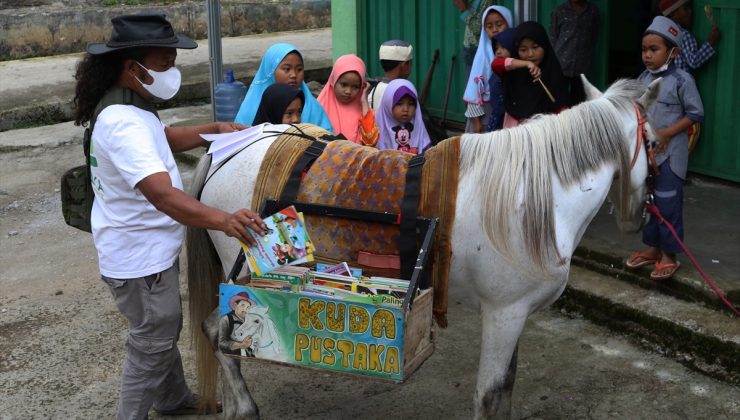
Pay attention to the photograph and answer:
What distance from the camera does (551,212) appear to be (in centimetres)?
318

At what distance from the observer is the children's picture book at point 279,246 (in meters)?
2.91

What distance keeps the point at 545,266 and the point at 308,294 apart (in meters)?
0.88

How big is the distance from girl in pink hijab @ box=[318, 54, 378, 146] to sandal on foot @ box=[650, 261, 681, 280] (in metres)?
1.72

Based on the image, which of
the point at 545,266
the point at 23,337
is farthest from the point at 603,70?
the point at 23,337

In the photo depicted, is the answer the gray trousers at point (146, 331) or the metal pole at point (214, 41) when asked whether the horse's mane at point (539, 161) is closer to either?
the gray trousers at point (146, 331)

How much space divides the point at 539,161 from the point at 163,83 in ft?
4.49

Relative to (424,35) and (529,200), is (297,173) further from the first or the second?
(424,35)

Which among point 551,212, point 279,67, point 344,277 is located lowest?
point 344,277

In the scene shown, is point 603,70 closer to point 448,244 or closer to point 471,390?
point 471,390

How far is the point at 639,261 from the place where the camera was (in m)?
4.98

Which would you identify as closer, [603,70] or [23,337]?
[23,337]

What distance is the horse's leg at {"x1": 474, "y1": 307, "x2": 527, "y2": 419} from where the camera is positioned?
3281mm

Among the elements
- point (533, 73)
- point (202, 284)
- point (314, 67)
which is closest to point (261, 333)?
point (202, 284)

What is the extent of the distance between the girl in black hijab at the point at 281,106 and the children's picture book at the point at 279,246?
1.35 metres
